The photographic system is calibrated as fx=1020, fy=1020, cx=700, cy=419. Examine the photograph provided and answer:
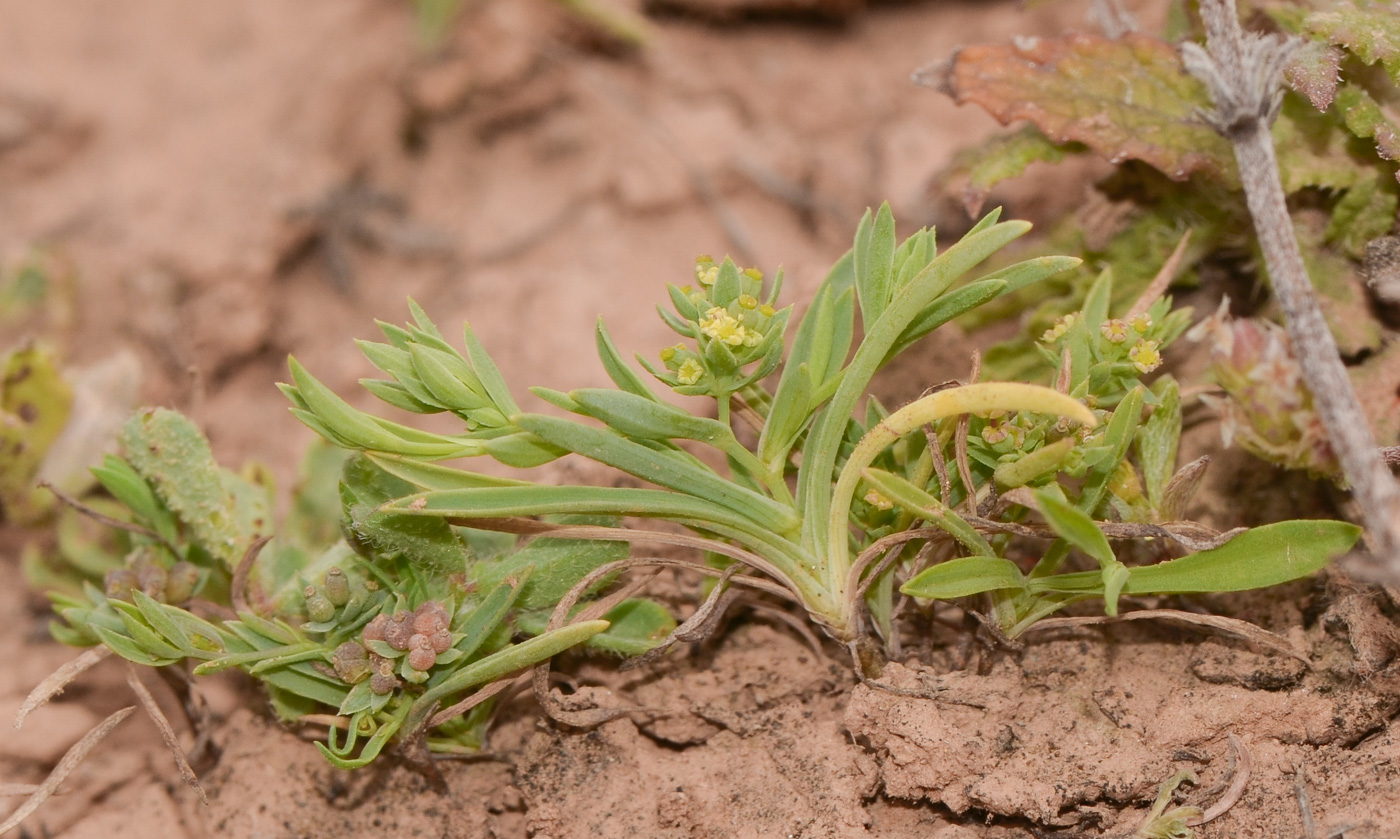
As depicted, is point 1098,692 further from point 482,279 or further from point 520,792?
point 482,279

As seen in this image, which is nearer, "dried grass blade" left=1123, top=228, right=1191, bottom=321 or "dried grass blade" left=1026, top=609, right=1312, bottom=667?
"dried grass blade" left=1026, top=609, right=1312, bottom=667

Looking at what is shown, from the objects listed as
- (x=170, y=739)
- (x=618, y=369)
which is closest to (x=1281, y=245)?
(x=618, y=369)

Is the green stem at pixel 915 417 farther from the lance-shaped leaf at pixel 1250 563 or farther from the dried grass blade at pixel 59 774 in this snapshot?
the dried grass blade at pixel 59 774

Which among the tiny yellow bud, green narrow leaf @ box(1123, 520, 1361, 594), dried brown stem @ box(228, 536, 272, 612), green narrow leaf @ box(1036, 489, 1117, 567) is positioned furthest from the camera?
dried brown stem @ box(228, 536, 272, 612)

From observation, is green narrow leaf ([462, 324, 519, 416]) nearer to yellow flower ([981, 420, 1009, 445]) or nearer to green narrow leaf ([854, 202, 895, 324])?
green narrow leaf ([854, 202, 895, 324])

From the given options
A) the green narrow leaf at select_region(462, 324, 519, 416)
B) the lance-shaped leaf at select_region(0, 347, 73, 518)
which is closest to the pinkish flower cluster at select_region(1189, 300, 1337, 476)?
the green narrow leaf at select_region(462, 324, 519, 416)
